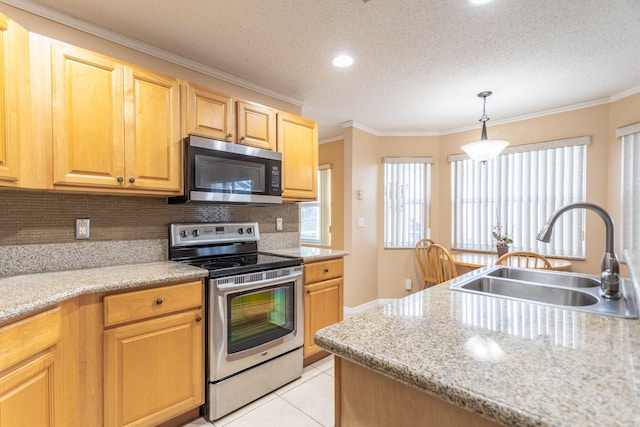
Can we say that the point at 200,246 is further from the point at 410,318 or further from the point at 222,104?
the point at 410,318

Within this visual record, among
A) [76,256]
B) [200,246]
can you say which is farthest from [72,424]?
[200,246]

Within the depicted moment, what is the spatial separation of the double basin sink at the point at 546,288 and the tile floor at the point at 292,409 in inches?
47.9

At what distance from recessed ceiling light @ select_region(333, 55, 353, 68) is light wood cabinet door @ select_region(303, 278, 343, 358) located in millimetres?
1746

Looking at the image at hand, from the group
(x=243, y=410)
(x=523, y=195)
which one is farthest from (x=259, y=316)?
(x=523, y=195)

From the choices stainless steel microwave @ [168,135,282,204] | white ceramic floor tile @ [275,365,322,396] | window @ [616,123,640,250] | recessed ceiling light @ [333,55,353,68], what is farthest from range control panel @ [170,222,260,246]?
window @ [616,123,640,250]

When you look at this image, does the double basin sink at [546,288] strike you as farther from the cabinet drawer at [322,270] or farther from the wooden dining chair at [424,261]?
the wooden dining chair at [424,261]

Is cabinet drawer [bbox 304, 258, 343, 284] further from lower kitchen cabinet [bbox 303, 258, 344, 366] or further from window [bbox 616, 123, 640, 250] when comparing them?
window [bbox 616, 123, 640, 250]

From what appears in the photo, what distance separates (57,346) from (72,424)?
0.39 m

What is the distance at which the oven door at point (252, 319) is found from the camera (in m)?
1.84

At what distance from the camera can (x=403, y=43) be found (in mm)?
2092

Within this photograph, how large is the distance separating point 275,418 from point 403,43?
2.56 metres

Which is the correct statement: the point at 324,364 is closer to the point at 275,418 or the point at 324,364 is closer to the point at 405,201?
the point at 275,418

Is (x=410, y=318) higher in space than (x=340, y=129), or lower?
lower

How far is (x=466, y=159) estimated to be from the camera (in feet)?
13.0
